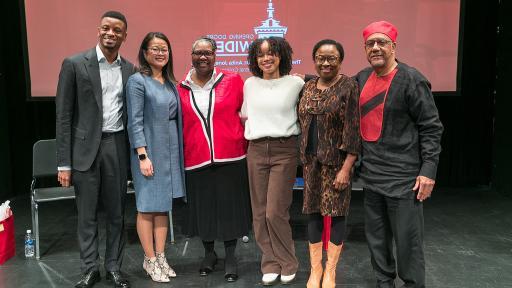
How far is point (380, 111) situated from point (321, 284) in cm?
115

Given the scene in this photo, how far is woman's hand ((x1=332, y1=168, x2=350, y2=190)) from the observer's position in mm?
2801

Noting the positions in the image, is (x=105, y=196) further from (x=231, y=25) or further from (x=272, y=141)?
(x=231, y=25)

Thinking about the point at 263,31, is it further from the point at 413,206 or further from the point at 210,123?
the point at 413,206

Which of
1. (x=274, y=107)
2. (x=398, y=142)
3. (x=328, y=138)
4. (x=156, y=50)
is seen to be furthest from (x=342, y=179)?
(x=156, y=50)

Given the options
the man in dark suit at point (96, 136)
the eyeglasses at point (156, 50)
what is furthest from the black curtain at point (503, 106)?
the man in dark suit at point (96, 136)

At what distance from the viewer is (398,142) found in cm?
262

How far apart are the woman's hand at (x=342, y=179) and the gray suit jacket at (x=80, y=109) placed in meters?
1.38

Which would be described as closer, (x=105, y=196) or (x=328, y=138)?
(x=328, y=138)

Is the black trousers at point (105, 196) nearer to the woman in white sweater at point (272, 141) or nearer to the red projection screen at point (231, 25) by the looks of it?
the woman in white sweater at point (272, 141)

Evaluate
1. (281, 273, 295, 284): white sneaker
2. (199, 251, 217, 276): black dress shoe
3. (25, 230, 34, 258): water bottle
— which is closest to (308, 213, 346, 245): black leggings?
(281, 273, 295, 284): white sneaker

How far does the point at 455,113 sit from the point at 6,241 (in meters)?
4.46

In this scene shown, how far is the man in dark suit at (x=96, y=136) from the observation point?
9.50 ft

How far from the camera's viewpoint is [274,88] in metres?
2.97

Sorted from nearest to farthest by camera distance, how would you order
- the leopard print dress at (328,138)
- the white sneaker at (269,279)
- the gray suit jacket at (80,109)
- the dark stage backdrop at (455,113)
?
1. the leopard print dress at (328,138)
2. the gray suit jacket at (80,109)
3. the white sneaker at (269,279)
4. the dark stage backdrop at (455,113)
